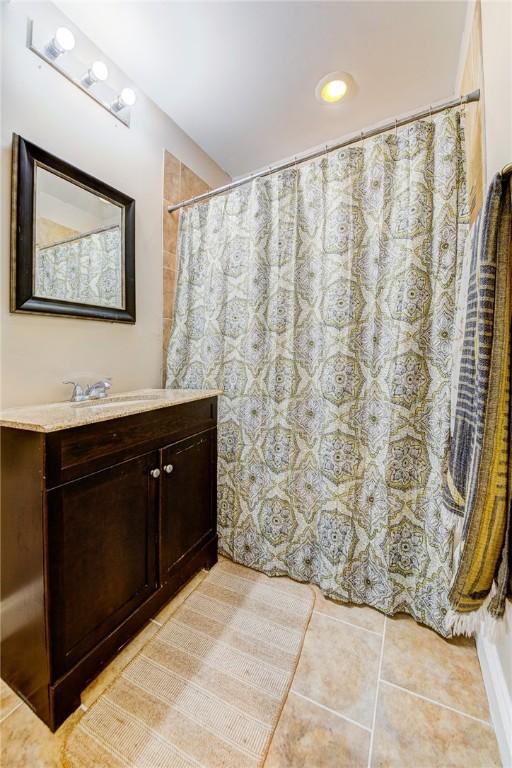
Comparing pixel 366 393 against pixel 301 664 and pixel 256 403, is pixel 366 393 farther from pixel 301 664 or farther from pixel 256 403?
pixel 301 664

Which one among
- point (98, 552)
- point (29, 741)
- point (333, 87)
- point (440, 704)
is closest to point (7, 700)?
point (29, 741)

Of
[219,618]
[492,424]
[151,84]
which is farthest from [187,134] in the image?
[219,618]

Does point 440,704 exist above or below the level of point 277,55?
below

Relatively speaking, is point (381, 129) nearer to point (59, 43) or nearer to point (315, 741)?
point (59, 43)

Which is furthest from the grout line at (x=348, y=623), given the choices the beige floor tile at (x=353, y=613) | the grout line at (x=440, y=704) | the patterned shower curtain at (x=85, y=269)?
the patterned shower curtain at (x=85, y=269)

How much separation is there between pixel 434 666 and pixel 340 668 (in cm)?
35

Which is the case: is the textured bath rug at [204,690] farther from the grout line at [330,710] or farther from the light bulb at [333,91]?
the light bulb at [333,91]

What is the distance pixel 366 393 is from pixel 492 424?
0.67m

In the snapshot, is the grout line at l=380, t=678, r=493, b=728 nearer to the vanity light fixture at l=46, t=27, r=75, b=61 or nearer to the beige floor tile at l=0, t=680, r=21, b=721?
the beige floor tile at l=0, t=680, r=21, b=721

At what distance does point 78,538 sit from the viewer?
101cm

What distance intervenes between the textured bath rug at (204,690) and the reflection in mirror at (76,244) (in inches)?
58.5

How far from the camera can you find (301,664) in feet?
3.88

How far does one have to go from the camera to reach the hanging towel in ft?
2.46

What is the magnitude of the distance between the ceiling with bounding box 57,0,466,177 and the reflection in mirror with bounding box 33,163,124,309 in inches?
28.6
